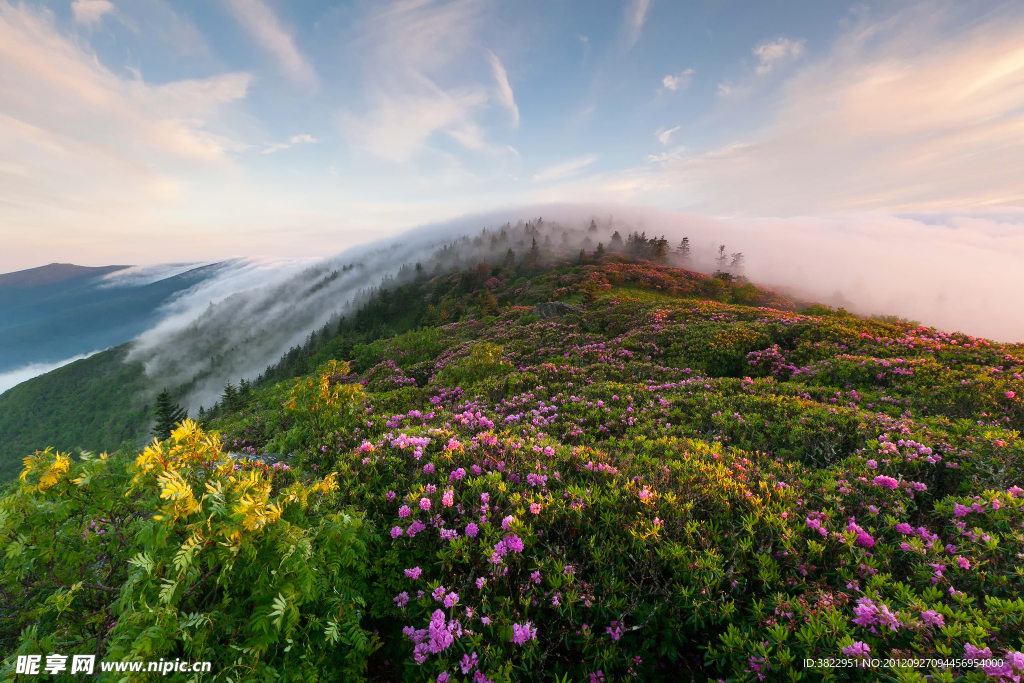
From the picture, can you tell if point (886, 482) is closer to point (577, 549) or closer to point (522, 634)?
point (577, 549)

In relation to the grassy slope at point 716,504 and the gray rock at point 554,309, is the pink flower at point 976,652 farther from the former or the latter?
the gray rock at point 554,309

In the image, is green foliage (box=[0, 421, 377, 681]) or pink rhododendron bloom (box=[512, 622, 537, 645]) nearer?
green foliage (box=[0, 421, 377, 681])

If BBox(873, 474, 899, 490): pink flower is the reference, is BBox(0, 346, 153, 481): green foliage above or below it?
below

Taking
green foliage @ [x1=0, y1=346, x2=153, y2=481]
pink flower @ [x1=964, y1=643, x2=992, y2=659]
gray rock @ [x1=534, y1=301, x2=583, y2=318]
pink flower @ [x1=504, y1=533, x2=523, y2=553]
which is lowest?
green foliage @ [x1=0, y1=346, x2=153, y2=481]

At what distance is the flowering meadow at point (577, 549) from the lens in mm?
2762

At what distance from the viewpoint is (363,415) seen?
8305 millimetres

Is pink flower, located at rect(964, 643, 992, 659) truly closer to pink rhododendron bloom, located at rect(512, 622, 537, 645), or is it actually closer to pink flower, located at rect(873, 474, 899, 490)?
pink flower, located at rect(873, 474, 899, 490)

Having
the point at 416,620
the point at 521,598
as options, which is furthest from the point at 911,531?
the point at 416,620

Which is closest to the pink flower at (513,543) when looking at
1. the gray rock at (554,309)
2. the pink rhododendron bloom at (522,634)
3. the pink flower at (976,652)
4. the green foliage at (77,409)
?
the pink rhododendron bloom at (522,634)

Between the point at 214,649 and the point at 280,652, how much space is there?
0.50m

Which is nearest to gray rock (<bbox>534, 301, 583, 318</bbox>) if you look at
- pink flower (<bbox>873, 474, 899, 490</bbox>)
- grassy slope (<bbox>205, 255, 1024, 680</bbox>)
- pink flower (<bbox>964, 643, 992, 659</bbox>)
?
grassy slope (<bbox>205, 255, 1024, 680</bbox>)

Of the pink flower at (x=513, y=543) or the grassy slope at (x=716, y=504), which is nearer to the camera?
the grassy slope at (x=716, y=504)

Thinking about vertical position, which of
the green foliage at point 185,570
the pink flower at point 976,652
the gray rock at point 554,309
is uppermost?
the green foliage at point 185,570

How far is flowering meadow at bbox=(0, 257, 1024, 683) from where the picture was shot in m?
2.76
